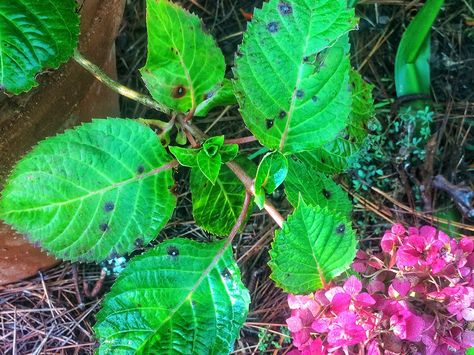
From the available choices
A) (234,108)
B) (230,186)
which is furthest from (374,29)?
(230,186)

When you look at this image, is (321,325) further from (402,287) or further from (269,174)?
(269,174)

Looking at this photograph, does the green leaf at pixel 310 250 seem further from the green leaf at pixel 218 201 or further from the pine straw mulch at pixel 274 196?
the pine straw mulch at pixel 274 196

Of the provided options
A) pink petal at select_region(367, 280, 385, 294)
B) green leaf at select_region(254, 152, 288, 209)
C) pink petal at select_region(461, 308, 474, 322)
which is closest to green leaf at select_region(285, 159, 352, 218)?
green leaf at select_region(254, 152, 288, 209)

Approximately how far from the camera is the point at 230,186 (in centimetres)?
116

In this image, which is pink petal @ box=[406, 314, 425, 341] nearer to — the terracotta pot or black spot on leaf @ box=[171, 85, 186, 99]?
black spot on leaf @ box=[171, 85, 186, 99]

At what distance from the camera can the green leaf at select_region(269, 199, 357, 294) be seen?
3.08 ft

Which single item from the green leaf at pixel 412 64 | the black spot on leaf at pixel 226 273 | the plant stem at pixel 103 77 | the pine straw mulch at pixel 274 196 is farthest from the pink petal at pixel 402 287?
the green leaf at pixel 412 64

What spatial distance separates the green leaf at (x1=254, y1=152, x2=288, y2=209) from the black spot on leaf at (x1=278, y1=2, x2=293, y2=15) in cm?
24

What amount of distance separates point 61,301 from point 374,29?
1137 millimetres

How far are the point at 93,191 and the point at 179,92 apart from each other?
24 cm

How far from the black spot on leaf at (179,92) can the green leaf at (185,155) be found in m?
0.12

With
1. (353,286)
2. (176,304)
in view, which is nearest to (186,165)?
(176,304)

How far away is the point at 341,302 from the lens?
0.84m

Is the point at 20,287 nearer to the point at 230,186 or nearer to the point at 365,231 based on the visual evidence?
the point at 230,186
